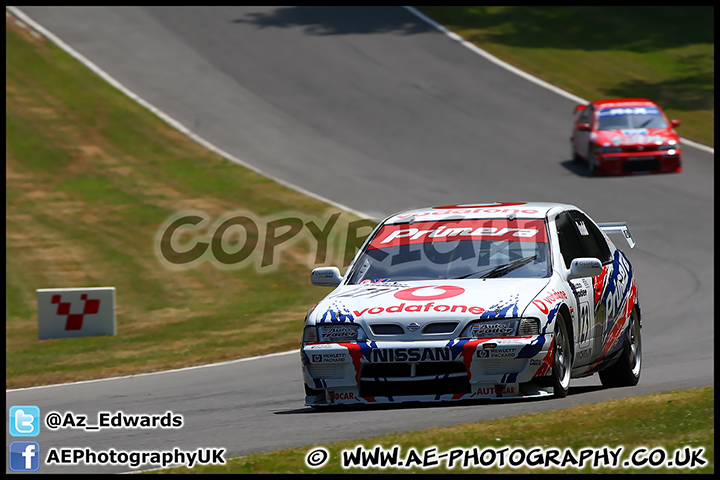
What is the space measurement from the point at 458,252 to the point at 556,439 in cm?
266

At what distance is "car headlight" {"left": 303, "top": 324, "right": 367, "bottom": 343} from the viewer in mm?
8508

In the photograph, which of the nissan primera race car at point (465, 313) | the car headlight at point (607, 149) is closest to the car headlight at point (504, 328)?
the nissan primera race car at point (465, 313)

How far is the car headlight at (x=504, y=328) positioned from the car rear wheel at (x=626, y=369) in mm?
2360

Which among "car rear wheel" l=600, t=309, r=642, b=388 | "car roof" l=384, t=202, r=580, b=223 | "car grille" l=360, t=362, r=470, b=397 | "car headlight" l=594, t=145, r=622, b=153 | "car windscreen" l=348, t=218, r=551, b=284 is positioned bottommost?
"car rear wheel" l=600, t=309, r=642, b=388

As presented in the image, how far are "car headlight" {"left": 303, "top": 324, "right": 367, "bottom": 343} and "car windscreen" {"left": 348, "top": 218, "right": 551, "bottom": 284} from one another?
915 millimetres

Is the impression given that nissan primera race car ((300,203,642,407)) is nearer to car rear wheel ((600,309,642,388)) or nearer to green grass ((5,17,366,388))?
car rear wheel ((600,309,642,388))

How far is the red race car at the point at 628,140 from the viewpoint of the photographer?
2712cm

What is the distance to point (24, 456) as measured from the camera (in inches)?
305

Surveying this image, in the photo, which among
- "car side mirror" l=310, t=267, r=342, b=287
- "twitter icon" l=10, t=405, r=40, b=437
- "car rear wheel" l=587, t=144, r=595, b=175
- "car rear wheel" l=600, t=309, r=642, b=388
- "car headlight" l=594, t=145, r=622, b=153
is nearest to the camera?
"twitter icon" l=10, t=405, r=40, b=437

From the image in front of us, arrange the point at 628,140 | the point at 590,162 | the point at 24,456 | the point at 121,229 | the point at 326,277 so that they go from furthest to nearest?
Answer: the point at 590,162 → the point at 628,140 → the point at 121,229 → the point at 326,277 → the point at 24,456

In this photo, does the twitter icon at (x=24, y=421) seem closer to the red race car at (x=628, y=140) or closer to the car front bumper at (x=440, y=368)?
the car front bumper at (x=440, y=368)

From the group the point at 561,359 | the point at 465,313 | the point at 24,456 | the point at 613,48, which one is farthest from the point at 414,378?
the point at 613,48

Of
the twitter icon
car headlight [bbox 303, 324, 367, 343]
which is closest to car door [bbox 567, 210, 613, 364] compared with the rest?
car headlight [bbox 303, 324, 367, 343]

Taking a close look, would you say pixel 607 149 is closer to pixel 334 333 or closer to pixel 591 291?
pixel 591 291
